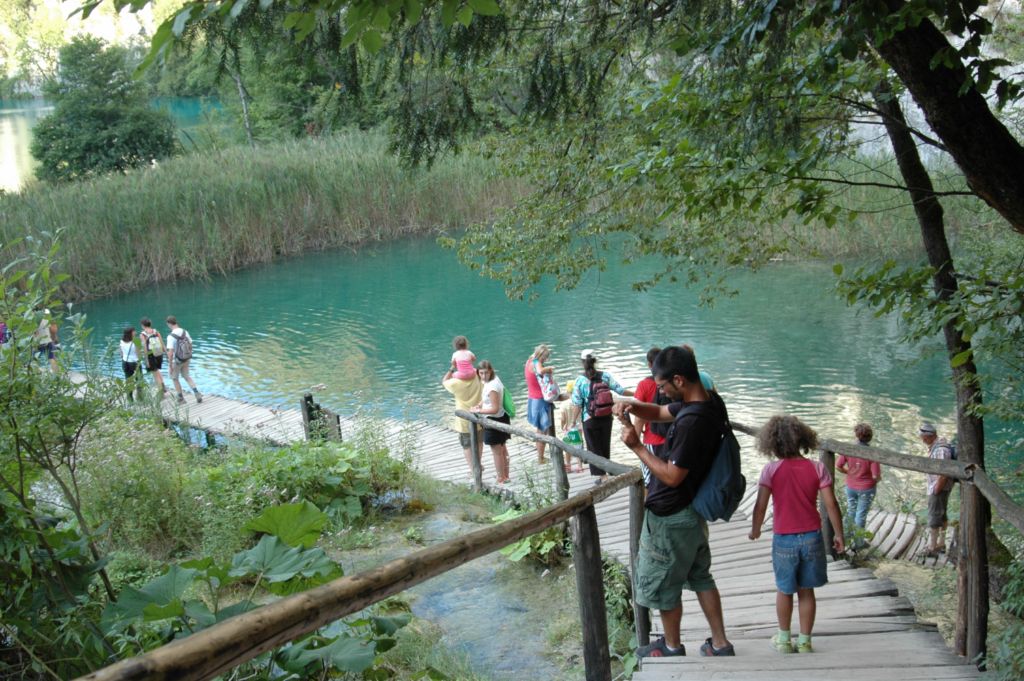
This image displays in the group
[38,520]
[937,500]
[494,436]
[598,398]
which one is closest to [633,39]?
[598,398]

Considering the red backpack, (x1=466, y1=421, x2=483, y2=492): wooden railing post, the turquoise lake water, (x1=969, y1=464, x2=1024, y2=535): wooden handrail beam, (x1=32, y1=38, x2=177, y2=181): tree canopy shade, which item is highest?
(x1=32, y1=38, x2=177, y2=181): tree canopy shade

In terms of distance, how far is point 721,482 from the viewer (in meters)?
3.82

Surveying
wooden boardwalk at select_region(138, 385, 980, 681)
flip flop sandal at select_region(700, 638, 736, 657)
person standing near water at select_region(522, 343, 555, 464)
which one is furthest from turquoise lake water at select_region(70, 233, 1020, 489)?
flip flop sandal at select_region(700, 638, 736, 657)

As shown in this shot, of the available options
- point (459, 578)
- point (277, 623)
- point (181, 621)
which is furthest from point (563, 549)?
point (277, 623)

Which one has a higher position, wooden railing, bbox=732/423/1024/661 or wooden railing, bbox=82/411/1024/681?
wooden railing, bbox=82/411/1024/681

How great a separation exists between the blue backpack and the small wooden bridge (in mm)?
414

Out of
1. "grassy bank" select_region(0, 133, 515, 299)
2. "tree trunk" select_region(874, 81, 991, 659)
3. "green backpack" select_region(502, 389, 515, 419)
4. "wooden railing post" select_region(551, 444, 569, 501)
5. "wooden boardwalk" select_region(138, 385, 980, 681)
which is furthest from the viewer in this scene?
"grassy bank" select_region(0, 133, 515, 299)

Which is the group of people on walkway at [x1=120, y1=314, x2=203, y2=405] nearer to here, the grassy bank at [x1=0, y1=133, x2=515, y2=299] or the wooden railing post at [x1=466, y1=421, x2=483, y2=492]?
the wooden railing post at [x1=466, y1=421, x2=483, y2=492]

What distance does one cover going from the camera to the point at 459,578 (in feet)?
21.7

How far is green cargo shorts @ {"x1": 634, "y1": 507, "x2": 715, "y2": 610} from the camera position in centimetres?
394

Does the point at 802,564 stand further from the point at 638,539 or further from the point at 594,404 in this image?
the point at 594,404

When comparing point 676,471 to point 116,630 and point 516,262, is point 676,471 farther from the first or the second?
point 516,262

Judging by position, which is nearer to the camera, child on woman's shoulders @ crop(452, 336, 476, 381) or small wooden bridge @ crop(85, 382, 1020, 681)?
small wooden bridge @ crop(85, 382, 1020, 681)

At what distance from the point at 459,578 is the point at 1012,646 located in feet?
12.6
